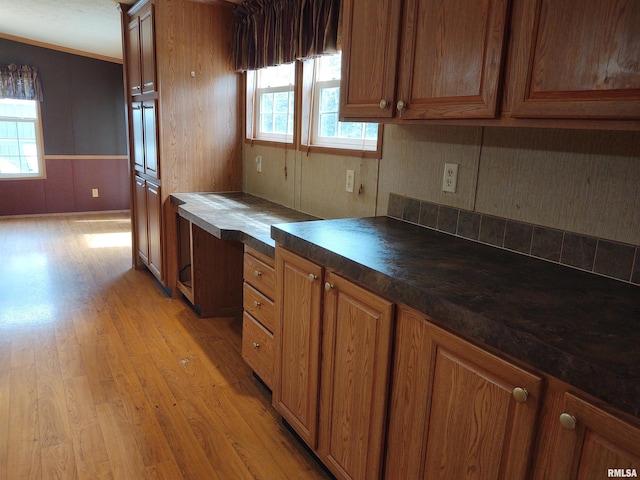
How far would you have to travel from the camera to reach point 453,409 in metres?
1.17

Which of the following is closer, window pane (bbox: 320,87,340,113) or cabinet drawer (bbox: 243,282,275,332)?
cabinet drawer (bbox: 243,282,275,332)

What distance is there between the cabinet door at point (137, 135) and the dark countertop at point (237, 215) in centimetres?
73

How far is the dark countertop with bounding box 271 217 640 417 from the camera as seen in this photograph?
34.4 inches

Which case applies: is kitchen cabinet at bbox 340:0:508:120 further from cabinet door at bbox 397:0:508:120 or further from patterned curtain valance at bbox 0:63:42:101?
patterned curtain valance at bbox 0:63:42:101

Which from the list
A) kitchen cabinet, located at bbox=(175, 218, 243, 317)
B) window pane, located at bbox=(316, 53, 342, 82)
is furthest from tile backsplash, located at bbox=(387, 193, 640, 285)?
kitchen cabinet, located at bbox=(175, 218, 243, 317)

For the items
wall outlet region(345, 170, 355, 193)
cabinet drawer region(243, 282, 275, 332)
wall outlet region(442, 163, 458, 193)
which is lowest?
cabinet drawer region(243, 282, 275, 332)

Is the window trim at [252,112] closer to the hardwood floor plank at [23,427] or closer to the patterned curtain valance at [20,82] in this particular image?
the hardwood floor plank at [23,427]

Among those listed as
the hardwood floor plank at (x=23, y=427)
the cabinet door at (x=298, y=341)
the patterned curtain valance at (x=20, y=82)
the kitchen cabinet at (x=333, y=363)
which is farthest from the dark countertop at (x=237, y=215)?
the patterned curtain valance at (x=20, y=82)

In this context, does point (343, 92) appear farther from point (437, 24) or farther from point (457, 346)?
point (457, 346)

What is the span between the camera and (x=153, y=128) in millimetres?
3539

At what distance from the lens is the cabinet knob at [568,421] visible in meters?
0.89

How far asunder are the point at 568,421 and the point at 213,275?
8.91ft

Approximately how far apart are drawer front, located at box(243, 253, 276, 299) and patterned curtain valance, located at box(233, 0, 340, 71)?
3.90 feet

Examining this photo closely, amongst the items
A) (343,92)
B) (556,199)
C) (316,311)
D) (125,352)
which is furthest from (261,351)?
(556,199)
